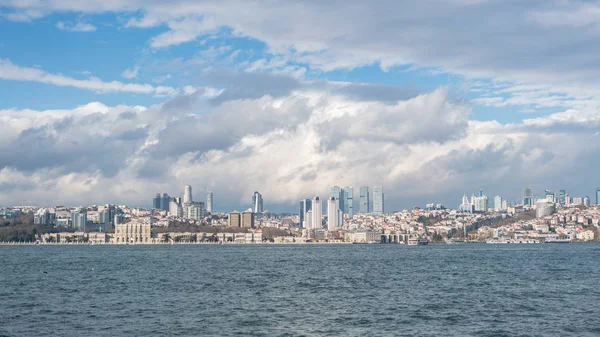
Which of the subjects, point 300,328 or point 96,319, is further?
point 96,319

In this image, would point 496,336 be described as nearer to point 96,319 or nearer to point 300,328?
point 300,328

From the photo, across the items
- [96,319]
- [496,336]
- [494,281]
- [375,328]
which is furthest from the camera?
[494,281]

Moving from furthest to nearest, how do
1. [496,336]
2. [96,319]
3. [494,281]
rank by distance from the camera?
[494,281] → [96,319] → [496,336]

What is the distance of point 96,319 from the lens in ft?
94.5

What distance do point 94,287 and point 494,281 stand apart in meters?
27.0

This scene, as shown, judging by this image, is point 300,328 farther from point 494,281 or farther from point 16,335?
point 494,281

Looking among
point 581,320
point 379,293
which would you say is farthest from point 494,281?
point 581,320

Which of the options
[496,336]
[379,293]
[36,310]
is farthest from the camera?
[379,293]

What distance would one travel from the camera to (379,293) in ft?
128

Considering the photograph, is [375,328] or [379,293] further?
[379,293]

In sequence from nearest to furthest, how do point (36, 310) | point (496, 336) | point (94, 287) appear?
1. point (496, 336)
2. point (36, 310)
3. point (94, 287)

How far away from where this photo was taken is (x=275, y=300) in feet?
116

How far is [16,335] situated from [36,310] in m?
7.18

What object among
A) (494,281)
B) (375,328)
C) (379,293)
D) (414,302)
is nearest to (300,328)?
(375,328)
